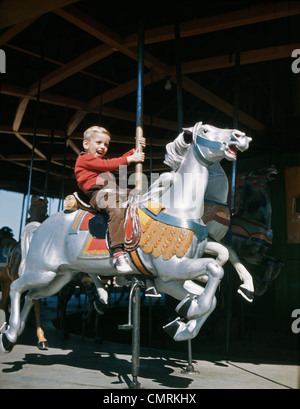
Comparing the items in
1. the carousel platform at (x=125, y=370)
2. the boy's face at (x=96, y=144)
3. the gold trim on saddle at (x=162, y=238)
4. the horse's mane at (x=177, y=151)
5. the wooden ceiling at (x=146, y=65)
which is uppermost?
the wooden ceiling at (x=146, y=65)

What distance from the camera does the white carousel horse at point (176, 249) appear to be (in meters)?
2.84

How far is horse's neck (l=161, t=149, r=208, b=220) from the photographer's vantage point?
311 centimetres

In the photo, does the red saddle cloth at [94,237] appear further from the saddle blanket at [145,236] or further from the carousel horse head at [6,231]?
the carousel horse head at [6,231]

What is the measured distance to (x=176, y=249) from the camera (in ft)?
9.71

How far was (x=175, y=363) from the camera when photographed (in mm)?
4512

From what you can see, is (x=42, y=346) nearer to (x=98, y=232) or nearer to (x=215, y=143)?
(x=98, y=232)

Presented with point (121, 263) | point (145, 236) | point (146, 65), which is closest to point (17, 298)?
point (121, 263)

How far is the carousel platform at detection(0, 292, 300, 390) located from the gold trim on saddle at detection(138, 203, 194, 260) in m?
1.12

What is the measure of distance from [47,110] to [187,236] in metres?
7.42

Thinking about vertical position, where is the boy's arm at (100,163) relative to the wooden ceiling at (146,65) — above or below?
below

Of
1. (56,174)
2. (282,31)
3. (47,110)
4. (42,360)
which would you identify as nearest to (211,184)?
(42,360)

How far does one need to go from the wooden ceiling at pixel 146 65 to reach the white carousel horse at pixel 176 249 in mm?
1920

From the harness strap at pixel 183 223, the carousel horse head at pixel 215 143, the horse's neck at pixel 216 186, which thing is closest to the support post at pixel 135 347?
the harness strap at pixel 183 223

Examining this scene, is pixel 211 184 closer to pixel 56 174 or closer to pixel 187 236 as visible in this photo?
pixel 187 236
